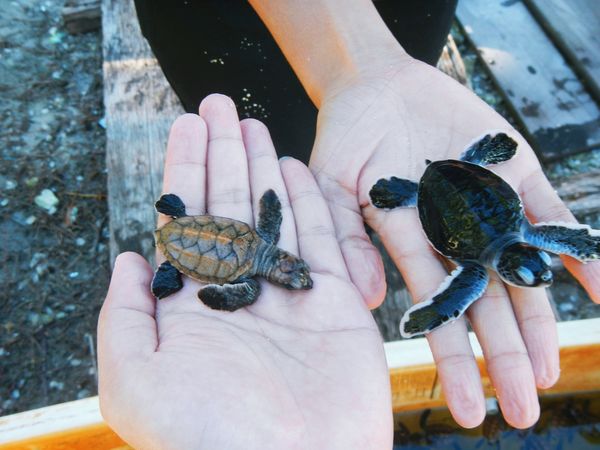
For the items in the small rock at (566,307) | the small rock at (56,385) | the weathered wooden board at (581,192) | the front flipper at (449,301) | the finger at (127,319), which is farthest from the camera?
the weathered wooden board at (581,192)

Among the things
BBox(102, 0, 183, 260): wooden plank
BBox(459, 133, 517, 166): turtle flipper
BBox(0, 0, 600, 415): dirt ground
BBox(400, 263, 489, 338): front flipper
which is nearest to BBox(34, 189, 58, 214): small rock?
BBox(0, 0, 600, 415): dirt ground

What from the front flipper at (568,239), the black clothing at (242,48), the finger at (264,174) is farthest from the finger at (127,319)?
the front flipper at (568,239)

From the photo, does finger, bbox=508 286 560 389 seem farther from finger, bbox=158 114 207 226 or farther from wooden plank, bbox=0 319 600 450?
finger, bbox=158 114 207 226

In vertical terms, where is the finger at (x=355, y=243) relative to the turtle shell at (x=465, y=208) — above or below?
below

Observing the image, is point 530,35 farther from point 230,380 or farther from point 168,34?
point 230,380

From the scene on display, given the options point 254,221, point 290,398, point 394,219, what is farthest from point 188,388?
point 394,219

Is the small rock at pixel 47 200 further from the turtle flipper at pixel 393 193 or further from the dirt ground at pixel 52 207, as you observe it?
the turtle flipper at pixel 393 193
